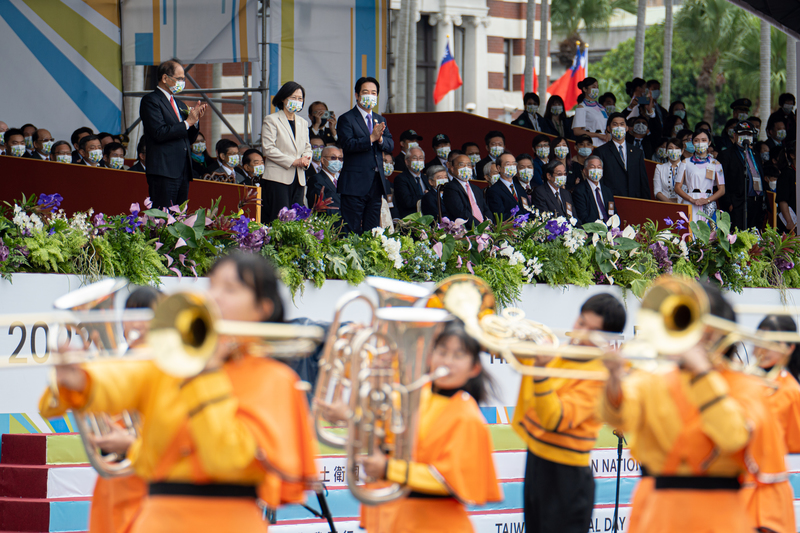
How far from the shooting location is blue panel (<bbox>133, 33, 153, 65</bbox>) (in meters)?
14.3

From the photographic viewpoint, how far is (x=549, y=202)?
10.8 metres

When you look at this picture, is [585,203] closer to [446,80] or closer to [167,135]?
[167,135]

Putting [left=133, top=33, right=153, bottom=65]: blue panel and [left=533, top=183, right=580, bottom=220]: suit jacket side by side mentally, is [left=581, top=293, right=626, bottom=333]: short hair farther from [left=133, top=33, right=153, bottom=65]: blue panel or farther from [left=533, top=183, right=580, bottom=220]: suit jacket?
[left=133, top=33, right=153, bottom=65]: blue panel

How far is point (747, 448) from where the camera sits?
354 cm

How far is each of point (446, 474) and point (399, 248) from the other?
444cm

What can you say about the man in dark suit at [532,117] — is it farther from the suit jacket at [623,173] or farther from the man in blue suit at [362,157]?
the man in blue suit at [362,157]

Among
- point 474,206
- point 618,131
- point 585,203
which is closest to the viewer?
point 474,206

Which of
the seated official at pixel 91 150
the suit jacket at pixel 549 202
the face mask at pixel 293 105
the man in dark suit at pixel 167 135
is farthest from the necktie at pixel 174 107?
the suit jacket at pixel 549 202

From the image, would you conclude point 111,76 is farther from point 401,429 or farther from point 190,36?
point 401,429

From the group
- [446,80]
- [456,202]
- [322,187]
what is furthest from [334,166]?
[446,80]

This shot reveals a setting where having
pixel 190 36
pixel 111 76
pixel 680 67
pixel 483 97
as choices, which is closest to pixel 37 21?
pixel 111 76

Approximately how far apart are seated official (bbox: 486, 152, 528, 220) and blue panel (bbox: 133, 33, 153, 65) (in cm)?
602

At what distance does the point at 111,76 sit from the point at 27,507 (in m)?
9.74

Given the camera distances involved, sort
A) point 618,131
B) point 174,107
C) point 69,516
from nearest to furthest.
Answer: point 69,516
point 174,107
point 618,131
